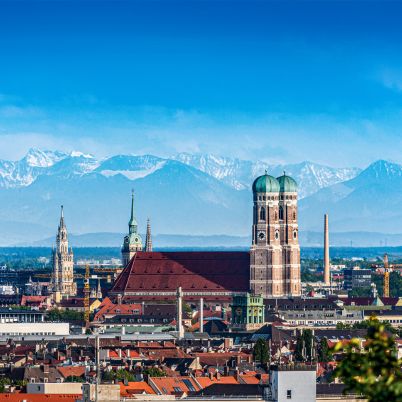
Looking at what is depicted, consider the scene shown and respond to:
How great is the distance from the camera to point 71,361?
90.2 metres

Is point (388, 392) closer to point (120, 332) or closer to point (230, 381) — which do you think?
point (230, 381)

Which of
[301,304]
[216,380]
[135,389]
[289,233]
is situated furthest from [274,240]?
[135,389]

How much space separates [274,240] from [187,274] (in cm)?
1177

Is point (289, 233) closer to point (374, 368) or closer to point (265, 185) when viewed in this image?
point (265, 185)

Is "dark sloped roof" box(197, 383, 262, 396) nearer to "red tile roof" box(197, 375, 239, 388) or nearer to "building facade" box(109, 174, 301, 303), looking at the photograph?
"red tile roof" box(197, 375, 239, 388)

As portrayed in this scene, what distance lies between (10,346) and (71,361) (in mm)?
19474

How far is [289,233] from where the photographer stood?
182 meters

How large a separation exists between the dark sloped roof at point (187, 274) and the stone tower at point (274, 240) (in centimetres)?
370

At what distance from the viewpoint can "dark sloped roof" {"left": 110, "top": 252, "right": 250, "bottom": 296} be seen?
18625cm

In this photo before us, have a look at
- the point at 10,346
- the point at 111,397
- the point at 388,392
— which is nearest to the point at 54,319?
the point at 10,346

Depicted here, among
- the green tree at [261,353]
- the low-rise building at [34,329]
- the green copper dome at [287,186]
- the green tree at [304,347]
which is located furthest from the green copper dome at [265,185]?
the green tree at [261,353]

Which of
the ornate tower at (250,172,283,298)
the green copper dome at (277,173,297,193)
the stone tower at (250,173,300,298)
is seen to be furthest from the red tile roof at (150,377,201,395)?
the green copper dome at (277,173,297,193)

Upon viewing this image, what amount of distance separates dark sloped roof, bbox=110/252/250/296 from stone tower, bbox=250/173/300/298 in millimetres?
3703

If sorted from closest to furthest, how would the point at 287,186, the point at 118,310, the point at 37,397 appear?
the point at 37,397
the point at 118,310
the point at 287,186
